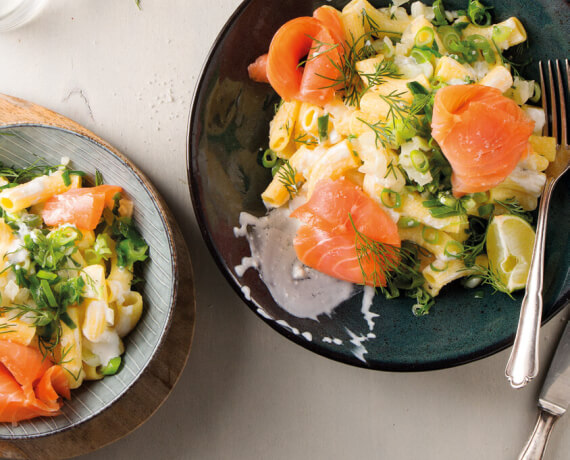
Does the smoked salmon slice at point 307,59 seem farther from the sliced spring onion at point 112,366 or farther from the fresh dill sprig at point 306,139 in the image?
the sliced spring onion at point 112,366

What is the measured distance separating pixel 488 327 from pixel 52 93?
1671 millimetres

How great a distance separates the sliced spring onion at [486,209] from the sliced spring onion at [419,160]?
0.24m

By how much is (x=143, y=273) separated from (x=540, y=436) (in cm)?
142

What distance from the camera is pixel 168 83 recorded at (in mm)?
1874

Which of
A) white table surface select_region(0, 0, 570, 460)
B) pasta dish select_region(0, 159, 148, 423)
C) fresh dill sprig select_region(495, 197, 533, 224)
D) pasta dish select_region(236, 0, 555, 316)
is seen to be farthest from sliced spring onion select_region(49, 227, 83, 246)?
fresh dill sprig select_region(495, 197, 533, 224)

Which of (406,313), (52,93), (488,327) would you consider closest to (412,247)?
(406,313)

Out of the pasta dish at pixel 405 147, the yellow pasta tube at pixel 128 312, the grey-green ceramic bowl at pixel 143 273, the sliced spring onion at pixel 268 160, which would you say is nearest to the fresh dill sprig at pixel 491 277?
the pasta dish at pixel 405 147

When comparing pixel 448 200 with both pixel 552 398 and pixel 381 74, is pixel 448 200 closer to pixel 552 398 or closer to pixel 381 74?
pixel 381 74

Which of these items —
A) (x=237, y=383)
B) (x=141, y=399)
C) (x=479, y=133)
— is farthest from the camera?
(x=237, y=383)

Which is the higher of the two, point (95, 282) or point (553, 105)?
point (553, 105)

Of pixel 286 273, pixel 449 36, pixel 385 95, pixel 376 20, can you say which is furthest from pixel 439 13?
pixel 286 273

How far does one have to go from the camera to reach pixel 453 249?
148cm

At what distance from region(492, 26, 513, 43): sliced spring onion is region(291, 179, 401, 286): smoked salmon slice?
567 mm

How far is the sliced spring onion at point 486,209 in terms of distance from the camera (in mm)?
1489
